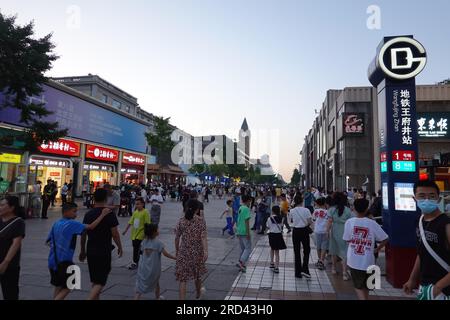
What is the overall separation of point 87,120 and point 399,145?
83.1 feet

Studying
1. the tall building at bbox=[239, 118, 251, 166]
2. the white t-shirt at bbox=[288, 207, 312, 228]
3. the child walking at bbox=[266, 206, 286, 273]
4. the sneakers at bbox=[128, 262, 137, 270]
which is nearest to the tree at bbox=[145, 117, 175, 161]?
the sneakers at bbox=[128, 262, 137, 270]

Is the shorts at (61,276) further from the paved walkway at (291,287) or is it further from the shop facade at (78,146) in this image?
the shop facade at (78,146)

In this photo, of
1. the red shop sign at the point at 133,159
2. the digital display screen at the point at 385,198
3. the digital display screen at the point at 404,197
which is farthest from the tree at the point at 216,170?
the digital display screen at the point at 404,197

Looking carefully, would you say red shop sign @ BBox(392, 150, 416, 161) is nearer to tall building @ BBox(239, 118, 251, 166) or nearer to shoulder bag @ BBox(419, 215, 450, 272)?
shoulder bag @ BBox(419, 215, 450, 272)

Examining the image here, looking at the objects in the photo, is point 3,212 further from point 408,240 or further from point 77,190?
point 77,190

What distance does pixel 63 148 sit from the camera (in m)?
24.1

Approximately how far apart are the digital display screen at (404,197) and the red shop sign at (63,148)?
2301 centimetres

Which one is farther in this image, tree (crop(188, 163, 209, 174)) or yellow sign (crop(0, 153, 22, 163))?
tree (crop(188, 163, 209, 174))

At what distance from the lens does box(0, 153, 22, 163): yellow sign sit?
18559 mm

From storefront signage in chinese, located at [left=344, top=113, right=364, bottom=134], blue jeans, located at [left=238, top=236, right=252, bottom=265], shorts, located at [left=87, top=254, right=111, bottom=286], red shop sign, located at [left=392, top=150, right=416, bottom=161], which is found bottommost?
blue jeans, located at [left=238, top=236, right=252, bottom=265]

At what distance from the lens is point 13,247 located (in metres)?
3.97

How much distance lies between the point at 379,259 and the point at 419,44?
6.33 meters

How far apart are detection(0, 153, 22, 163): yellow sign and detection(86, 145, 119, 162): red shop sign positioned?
7.44 m

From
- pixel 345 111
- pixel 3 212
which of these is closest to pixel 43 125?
pixel 3 212
